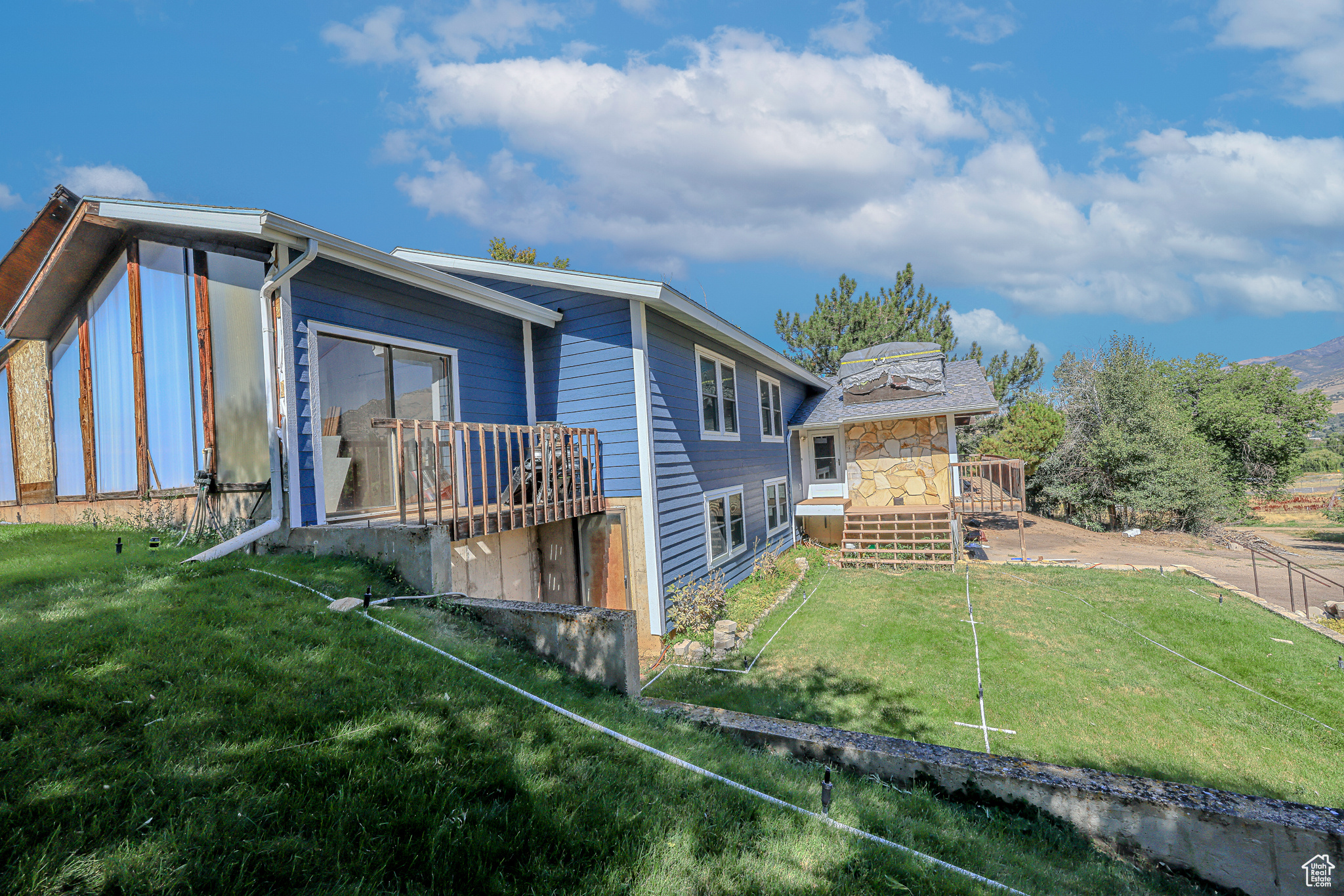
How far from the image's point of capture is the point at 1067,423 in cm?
2166

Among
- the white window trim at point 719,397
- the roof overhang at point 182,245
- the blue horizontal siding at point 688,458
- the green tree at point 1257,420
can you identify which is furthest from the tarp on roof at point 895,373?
the green tree at point 1257,420

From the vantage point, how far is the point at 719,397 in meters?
10.4

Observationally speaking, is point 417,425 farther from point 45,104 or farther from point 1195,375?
point 45,104

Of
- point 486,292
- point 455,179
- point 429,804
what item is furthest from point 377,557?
point 455,179

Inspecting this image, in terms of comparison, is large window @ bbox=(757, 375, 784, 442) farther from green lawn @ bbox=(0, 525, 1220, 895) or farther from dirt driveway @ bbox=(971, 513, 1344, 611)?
green lawn @ bbox=(0, 525, 1220, 895)

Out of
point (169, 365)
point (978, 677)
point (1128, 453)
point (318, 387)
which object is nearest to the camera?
point (318, 387)

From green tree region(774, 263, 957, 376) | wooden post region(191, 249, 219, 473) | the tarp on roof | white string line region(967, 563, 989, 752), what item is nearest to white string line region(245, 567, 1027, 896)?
white string line region(967, 563, 989, 752)

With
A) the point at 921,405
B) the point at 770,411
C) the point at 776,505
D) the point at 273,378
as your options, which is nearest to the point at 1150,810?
the point at 273,378

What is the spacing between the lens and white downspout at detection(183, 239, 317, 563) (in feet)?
16.4

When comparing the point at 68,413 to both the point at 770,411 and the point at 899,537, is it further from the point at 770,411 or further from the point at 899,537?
the point at 899,537

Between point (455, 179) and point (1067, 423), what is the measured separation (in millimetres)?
81463

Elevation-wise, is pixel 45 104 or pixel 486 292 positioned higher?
pixel 45 104

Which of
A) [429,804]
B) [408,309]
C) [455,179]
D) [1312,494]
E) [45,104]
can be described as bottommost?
[1312,494]

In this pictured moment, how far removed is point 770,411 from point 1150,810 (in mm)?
11414
